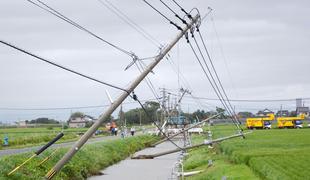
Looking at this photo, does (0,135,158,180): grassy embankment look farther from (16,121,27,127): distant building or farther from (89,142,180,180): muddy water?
(16,121,27,127): distant building

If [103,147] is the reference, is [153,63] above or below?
above

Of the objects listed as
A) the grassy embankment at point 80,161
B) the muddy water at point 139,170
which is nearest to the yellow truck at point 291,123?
the grassy embankment at point 80,161

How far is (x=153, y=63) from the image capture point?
2155 cm

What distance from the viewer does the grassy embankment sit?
23.6 metres

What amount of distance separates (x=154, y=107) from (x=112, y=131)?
28922 millimetres

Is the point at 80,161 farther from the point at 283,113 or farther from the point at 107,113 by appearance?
the point at 283,113

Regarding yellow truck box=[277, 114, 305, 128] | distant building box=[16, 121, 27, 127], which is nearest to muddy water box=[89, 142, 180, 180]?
yellow truck box=[277, 114, 305, 128]

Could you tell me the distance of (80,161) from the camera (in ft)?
109

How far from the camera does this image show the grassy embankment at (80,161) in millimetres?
23641

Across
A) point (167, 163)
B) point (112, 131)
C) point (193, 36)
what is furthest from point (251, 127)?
point (193, 36)

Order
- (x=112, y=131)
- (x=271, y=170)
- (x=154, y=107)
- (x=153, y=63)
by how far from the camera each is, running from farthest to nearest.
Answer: (x=154, y=107), (x=112, y=131), (x=153, y=63), (x=271, y=170)

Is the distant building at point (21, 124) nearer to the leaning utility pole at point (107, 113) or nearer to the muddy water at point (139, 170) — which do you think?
the muddy water at point (139, 170)

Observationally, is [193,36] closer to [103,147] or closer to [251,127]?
[103,147]

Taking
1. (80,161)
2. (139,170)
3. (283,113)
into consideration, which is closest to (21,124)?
(283,113)
